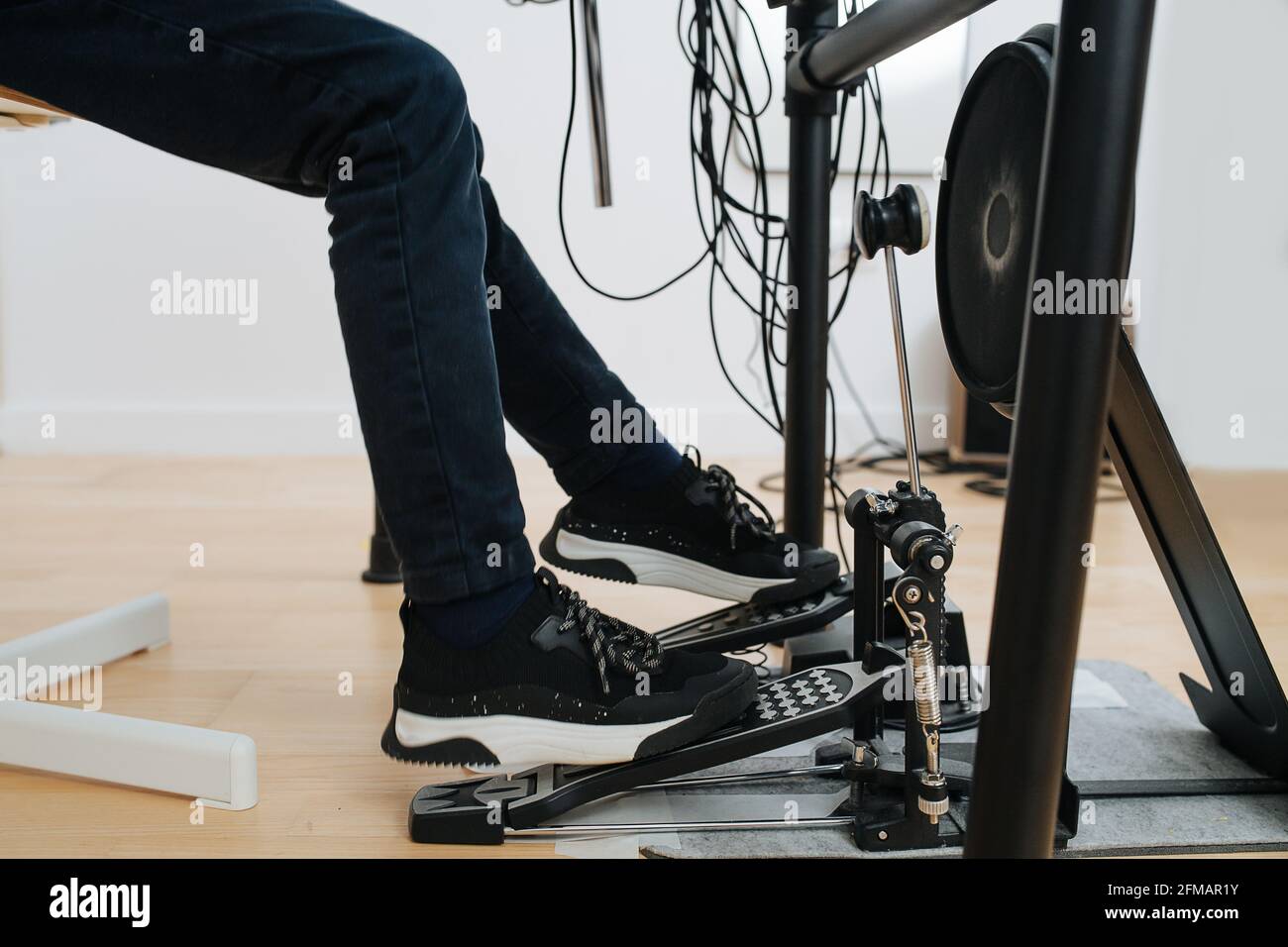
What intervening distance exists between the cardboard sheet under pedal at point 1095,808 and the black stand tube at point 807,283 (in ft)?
1.03

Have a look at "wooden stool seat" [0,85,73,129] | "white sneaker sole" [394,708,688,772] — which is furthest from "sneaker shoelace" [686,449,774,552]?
"wooden stool seat" [0,85,73,129]

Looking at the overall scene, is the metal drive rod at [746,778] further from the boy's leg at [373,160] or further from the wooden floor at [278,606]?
the boy's leg at [373,160]

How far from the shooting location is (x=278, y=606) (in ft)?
5.02

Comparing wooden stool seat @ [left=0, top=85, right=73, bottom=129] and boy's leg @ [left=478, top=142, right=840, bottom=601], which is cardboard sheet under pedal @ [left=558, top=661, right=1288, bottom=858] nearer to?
→ boy's leg @ [left=478, top=142, right=840, bottom=601]

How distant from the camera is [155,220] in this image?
2.67 meters

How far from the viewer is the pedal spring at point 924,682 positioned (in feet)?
2.62

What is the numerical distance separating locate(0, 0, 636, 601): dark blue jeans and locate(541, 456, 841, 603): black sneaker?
12.2 inches

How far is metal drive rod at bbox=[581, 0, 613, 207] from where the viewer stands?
1193 mm

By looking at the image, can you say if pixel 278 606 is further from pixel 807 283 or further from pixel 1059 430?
pixel 1059 430
